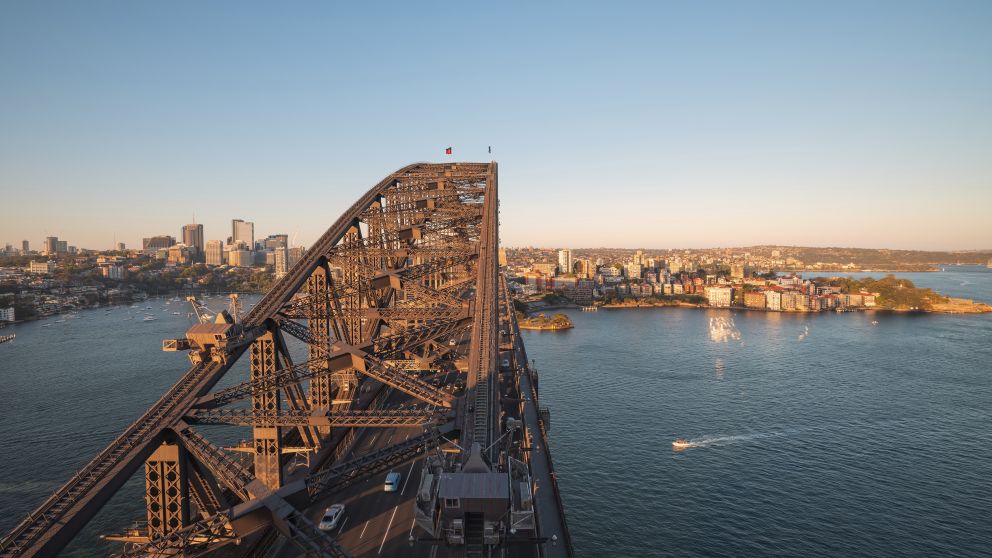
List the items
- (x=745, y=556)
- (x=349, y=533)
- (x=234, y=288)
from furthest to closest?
(x=234, y=288) → (x=745, y=556) → (x=349, y=533)

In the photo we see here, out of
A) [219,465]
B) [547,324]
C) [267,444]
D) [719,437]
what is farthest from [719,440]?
[547,324]

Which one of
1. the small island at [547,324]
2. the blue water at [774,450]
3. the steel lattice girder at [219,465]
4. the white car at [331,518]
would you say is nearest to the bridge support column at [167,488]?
the steel lattice girder at [219,465]

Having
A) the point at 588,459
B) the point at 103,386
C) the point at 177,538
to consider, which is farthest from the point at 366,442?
the point at 103,386

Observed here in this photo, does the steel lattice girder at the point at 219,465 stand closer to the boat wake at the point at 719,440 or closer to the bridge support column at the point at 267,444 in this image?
the bridge support column at the point at 267,444

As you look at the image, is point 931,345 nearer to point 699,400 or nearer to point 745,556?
point 699,400

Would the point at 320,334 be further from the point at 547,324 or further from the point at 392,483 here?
the point at 547,324

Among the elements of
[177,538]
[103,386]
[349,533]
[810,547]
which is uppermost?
[177,538]
